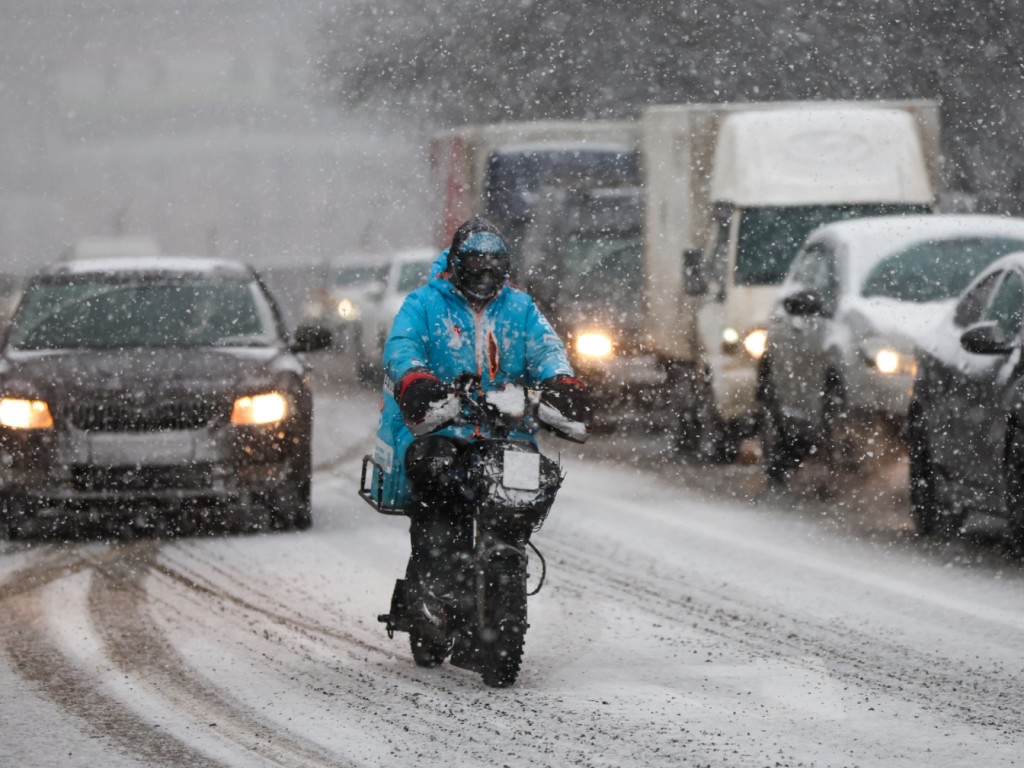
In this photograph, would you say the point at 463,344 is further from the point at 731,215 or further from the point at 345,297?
the point at 345,297

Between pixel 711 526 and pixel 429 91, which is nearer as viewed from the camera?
pixel 711 526

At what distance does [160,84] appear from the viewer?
52.8 meters

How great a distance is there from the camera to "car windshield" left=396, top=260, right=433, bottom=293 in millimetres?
26953

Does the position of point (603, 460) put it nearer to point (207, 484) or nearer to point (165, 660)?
point (207, 484)

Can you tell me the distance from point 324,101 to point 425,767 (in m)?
45.8

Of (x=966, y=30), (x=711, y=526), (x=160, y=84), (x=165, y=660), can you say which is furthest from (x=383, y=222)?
(x=165, y=660)

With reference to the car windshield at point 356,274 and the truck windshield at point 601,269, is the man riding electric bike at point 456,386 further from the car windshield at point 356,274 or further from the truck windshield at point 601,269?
the car windshield at point 356,274

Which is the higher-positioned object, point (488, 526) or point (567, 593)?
point (488, 526)

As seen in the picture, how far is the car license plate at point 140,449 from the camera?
1181cm

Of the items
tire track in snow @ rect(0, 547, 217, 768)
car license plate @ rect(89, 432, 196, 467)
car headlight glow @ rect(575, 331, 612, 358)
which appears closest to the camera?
tire track in snow @ rect(0, 547, 217, 768)

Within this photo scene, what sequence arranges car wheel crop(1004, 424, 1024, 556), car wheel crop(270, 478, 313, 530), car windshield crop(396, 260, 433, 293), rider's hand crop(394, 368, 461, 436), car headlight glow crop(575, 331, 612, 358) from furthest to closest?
car windshield crop(396, 260, 433, 293), car headlight glow crop(575, 331, 612, 358), car wheel crop(270, 478, 313, 530), car wheel crop(1004, 424, 1024, 556), rider's hand crop(394, 368, 461, 436)

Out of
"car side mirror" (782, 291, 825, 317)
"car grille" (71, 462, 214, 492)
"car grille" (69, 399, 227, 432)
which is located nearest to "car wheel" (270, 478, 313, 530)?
"car grille" (71, 462, 214, 492)

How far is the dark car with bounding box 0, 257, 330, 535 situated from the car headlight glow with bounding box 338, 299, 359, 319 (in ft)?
61.8

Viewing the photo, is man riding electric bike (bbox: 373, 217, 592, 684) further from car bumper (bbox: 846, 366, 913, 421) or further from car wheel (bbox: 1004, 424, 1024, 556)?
car bumper (bbox: 846, 366, 913, 421)
